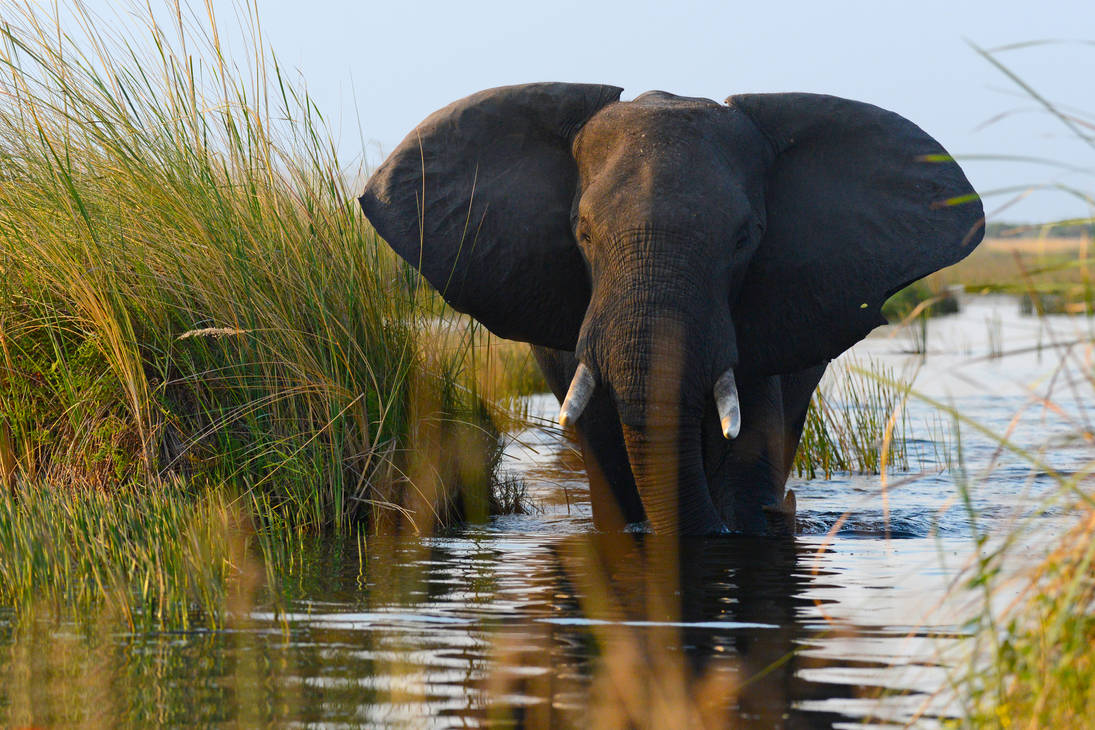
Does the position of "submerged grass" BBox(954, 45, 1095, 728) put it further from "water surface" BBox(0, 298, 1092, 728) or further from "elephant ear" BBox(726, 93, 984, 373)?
"elephant ear" BBox(726, 93, 984, 373)

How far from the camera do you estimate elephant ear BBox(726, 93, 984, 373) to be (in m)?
6.57

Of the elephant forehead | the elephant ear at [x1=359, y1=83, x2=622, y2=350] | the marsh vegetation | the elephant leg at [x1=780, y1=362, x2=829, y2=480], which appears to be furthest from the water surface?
the elephant forehead

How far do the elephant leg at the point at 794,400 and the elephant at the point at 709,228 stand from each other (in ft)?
1.43

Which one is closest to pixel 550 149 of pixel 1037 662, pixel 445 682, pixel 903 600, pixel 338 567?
pixel 338 567

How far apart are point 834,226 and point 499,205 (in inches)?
62.1

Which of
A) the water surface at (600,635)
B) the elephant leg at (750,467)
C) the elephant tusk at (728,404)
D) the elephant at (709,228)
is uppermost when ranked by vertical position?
the elephant at (709,228)

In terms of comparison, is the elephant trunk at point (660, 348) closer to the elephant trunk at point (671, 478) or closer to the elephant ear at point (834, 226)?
the elephant trunk at point (671, 478)

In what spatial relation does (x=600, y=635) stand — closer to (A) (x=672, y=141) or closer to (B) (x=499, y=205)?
(A) (x=672, y=141)

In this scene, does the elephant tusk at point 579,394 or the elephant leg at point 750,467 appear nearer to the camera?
the elephant tusk at point 579,394

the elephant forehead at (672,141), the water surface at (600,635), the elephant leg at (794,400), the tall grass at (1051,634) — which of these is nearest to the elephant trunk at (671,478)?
the water surface at (600,635)

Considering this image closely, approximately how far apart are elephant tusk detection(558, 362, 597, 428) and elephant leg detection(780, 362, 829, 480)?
1.90m

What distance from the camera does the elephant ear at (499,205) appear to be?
21.5 feet

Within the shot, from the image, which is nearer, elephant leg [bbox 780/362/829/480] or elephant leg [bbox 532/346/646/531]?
elephant leg [bbox 532/346/646/531]

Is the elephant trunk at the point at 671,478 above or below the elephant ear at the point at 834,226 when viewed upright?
below
